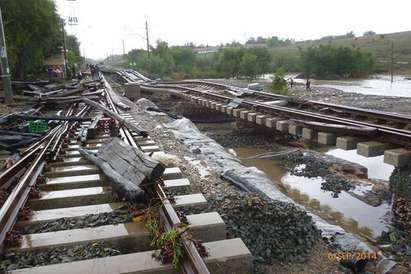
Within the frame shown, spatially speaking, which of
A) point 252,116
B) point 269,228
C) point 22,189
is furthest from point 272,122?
point 22,189

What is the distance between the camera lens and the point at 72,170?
255 inches

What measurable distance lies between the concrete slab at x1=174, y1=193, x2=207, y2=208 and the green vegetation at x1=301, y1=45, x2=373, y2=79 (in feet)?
214

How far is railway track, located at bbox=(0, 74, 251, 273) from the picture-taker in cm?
357

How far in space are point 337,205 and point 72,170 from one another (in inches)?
265

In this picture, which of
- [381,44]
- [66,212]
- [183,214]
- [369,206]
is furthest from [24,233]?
[381,44]

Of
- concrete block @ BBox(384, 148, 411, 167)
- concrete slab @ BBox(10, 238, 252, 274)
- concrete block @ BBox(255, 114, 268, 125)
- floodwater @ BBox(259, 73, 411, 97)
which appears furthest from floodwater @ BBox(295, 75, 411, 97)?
concrete slab @ BBox(10, 238, 252, 274)

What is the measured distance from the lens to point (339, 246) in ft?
→ 19.6

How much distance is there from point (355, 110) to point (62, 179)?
27.0 ft

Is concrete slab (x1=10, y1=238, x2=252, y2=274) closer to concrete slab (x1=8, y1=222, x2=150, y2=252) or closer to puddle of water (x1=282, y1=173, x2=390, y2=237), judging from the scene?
concrete slab (x1=8, y1=222, x2=150, y2=252)

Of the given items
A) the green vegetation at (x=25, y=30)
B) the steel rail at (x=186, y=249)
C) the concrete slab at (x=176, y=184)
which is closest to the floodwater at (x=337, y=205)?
the concrete slab at (x=176, y=184)

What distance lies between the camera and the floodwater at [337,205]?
855cm

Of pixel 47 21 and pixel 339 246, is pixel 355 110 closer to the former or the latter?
pixel 339 246

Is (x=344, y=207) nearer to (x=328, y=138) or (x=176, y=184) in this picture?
(x=328, y=138)

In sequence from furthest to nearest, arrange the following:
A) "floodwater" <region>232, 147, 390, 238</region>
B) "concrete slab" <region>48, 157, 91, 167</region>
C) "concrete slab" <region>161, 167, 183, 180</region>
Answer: "floodwater" <region>232, 147, 390, 238</region>
"concrete slab" <region>48, 157, 91, 167</region>
"concrete slab" <region>161, 167, 183, 180</region>
